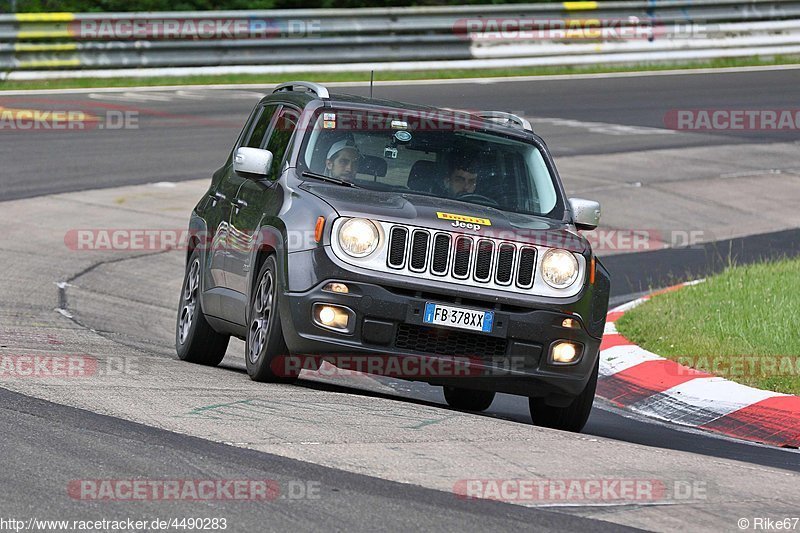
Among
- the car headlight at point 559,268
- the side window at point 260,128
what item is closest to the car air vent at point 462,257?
the car headlight at point 559,268

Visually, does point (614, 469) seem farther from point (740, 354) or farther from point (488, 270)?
point (740, 354)

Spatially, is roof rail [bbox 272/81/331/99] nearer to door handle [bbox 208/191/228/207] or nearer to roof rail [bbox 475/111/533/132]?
door handle [bbox 208/191/228/207]

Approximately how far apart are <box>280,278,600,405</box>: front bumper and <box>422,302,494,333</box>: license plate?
0.03 m

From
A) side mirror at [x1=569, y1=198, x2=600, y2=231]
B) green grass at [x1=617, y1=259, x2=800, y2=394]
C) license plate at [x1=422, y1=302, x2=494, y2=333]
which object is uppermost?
side mirror at [x1=569, y1=198, x2=600, y2=231]

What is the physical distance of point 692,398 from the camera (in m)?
9.95

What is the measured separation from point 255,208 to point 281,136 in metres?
0.70

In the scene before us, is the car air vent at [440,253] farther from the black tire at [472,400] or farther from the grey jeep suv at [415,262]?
Answer: the black tire at [472,400]

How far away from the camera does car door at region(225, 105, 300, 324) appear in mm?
8938

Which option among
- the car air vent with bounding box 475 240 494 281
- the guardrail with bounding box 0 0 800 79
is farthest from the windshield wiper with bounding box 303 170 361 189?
the guardrail with bounding box 0 0 800 79

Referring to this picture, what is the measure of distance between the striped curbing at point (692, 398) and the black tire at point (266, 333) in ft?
8.84

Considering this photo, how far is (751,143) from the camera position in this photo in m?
23.8

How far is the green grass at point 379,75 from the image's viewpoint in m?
25.8

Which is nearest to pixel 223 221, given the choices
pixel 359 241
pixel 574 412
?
pixel 359 241

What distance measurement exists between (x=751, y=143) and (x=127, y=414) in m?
18.2
